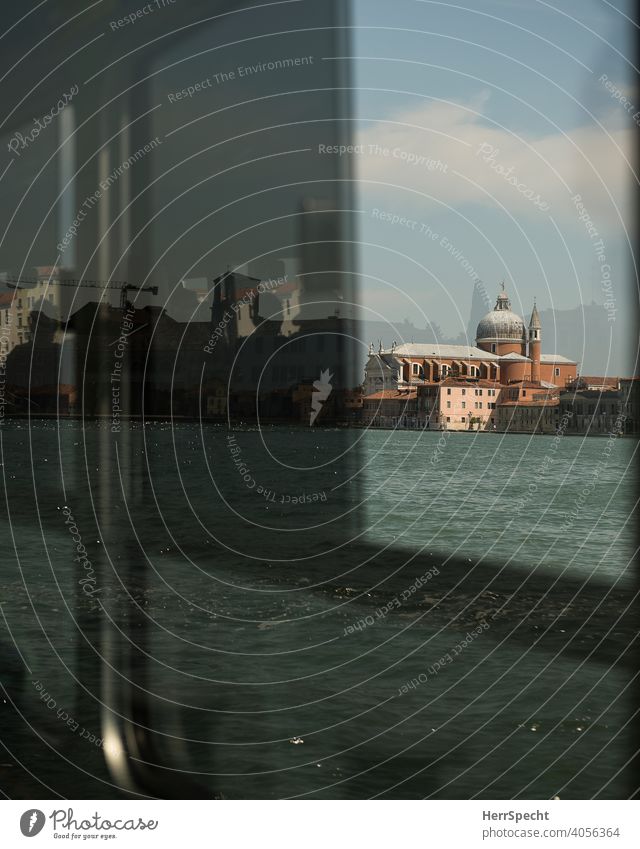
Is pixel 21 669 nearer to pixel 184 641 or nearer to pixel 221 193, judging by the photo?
pixel 184 641

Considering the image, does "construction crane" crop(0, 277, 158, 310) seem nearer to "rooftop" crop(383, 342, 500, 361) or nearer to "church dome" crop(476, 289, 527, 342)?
"rooftop" crop(383, 342, 500, 361)

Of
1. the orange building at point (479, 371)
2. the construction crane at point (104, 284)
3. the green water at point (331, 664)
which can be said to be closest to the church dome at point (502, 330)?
the orange building at point (479, 371)

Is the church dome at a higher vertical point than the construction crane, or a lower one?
higher

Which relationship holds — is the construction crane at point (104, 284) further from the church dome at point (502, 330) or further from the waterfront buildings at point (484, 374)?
the church dome at point (502, 330)

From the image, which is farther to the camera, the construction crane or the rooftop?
the rooftop

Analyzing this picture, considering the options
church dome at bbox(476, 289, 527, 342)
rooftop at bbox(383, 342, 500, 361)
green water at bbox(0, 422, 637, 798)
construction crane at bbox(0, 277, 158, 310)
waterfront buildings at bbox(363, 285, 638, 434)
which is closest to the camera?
construction crane at bbox(0, 277, 158, 310)

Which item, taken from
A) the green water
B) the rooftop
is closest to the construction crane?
the green water

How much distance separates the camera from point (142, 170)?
3.63 feet

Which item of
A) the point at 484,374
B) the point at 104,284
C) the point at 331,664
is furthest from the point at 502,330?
the point at 104,284

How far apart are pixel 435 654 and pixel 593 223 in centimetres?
153

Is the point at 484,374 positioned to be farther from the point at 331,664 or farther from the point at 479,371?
the point at 331,664

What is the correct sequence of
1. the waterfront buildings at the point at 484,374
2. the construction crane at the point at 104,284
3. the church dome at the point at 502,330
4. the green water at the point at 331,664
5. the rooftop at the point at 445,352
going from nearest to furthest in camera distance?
the construction crane at the point at 104,284 → the green water at the point at 331,664 → the rooftop at the point at 445,352 → the waterfront buildings at the point at 484,374 → the church dome at the point at 502,330
